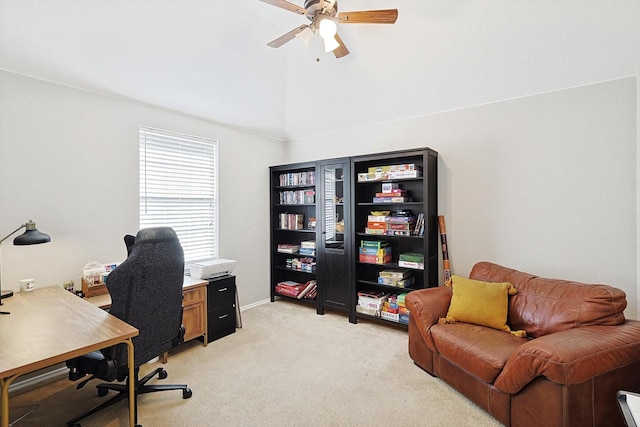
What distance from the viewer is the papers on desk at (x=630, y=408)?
1.05 m

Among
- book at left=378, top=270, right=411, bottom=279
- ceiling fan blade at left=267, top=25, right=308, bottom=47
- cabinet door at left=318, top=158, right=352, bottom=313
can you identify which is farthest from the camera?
cabinet door at left=318, top=158, right=352, bottom=313

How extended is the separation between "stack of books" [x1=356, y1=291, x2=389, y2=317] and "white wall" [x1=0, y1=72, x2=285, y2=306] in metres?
2.67

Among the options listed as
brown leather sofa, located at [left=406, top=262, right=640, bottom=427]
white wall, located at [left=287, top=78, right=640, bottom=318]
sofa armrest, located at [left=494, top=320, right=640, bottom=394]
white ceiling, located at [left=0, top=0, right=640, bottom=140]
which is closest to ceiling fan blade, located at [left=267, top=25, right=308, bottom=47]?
white ceiling, located at [left=0, top=0, right=640, bottom=140]

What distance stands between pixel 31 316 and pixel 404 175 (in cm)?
330

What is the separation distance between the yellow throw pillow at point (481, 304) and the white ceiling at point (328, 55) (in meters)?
1.94

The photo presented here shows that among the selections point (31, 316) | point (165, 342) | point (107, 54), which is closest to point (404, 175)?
point (165, 342)

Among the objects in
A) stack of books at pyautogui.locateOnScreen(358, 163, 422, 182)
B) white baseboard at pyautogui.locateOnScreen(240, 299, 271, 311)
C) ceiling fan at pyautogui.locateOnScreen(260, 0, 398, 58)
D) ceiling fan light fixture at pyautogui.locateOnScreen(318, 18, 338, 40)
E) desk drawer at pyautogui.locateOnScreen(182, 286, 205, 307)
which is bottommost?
white baseboard at pyautogui.locateOnScreen(240, 299, 271, 311)

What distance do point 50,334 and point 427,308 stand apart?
253 centimetres

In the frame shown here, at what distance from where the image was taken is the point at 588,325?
80.0 inches

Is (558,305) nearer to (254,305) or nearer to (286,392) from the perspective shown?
(286,392)

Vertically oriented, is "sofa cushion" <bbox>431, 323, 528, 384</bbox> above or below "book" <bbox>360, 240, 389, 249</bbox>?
below

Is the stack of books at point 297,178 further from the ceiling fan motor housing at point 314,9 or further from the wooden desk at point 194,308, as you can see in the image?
the ceiling fan motor housing at point 314,9

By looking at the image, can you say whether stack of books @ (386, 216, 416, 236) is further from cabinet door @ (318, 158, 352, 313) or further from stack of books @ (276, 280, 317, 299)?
stack of books @ (276, 280, 317, 299)

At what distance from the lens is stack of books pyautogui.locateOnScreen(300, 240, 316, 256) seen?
4.30m
